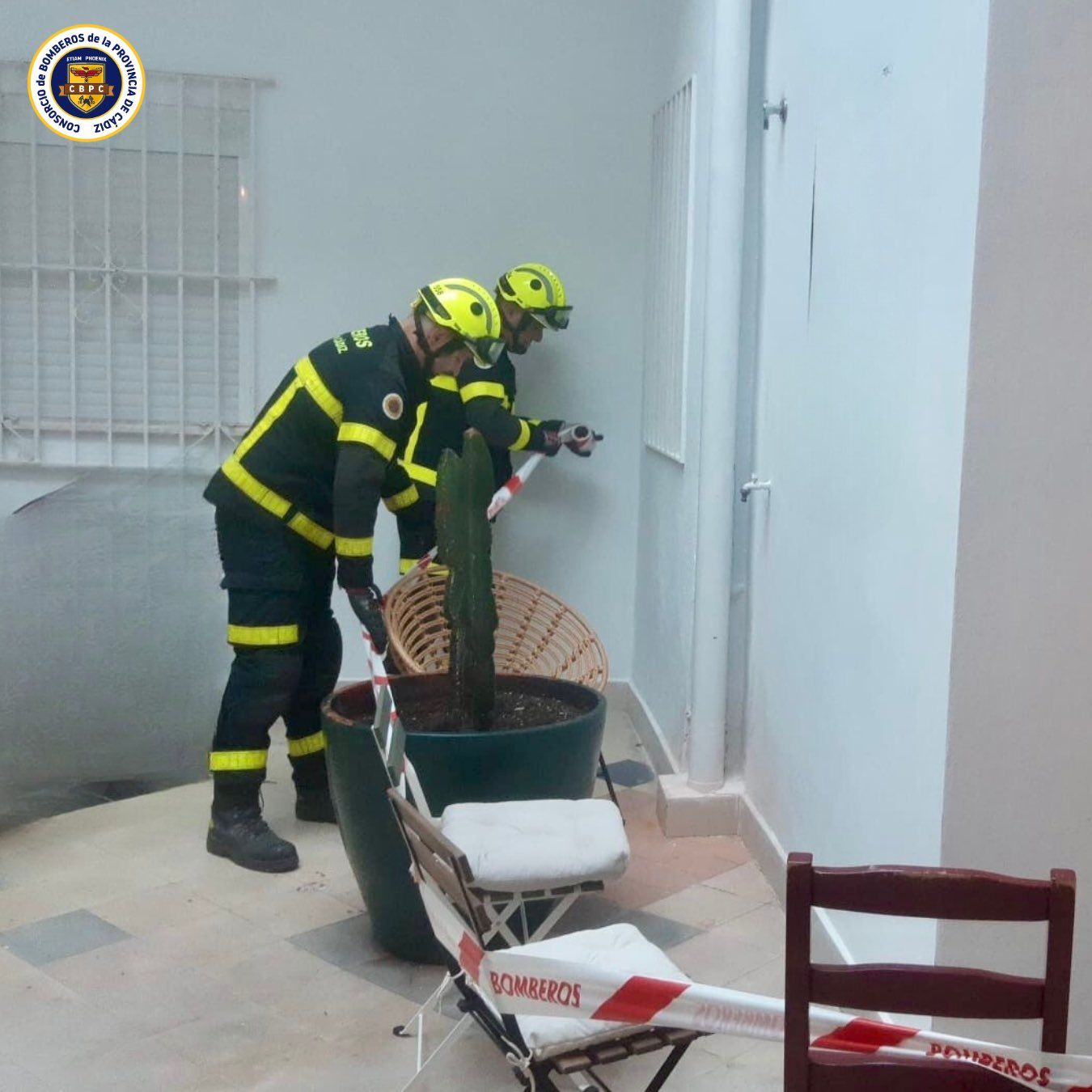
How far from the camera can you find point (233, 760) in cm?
340

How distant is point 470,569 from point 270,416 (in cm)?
96

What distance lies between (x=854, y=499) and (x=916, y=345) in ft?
1.41

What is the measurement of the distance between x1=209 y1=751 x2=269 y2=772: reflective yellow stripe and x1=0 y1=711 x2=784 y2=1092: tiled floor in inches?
10.0

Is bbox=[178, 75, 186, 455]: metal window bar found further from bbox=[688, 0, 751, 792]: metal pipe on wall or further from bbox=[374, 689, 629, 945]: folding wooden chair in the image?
bbox=[374, 689, 629, 945]: folding wooden chair

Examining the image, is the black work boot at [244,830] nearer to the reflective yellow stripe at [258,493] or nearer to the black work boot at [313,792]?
the black work boot at [313,792]

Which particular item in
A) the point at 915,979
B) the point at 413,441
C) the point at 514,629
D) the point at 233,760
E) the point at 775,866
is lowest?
the point at 775,866

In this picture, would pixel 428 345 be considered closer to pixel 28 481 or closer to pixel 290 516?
pixel 290 516

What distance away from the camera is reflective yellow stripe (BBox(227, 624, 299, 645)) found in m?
3.38

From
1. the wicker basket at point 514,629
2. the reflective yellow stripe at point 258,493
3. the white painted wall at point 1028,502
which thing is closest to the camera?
the white painted wall at point 1028,502

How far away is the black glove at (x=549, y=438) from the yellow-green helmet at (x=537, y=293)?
0.35m

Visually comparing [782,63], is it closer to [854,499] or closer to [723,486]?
[723,486]

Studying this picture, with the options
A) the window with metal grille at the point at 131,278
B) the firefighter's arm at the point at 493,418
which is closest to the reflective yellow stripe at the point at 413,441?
the firefighter's arm at the point at 493,418

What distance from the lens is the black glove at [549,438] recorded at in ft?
14.5

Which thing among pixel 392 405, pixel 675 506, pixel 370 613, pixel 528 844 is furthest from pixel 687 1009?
pixel 675 506
